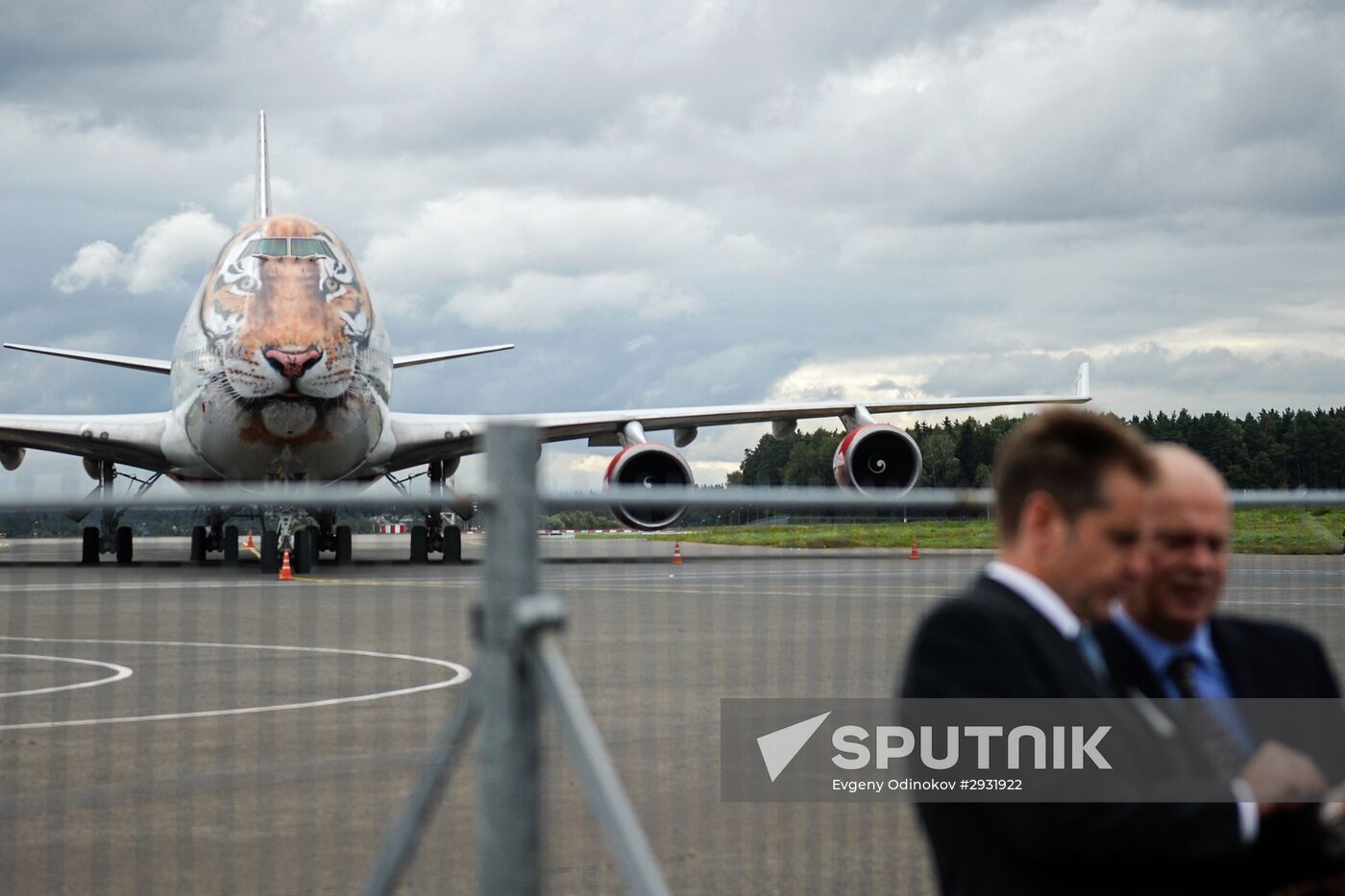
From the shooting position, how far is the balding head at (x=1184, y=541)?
7.97 ft

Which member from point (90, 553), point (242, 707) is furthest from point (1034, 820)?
point (90, 553)

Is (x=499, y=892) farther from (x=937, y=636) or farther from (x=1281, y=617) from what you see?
(x=1281, y=617)

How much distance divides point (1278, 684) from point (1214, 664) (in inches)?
4.4

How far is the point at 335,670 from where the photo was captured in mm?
2961

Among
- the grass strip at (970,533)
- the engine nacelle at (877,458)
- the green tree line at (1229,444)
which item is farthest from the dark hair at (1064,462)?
the green tree line at (1229,444)

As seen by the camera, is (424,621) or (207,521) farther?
(207,521)

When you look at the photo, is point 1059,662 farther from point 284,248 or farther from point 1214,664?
point 284,248

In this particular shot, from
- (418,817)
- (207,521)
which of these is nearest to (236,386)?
(207,521)

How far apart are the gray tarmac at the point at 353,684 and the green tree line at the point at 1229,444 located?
60972 millimetres

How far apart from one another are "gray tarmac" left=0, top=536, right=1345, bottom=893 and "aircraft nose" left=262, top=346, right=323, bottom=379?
14985 mm

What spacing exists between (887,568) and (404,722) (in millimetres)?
1094

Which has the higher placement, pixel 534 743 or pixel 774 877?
pixel 534 743

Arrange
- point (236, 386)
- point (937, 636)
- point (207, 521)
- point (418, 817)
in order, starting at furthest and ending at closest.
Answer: point (236, 386)
point (207, 521)
point (418, 817)
point (937, 636)

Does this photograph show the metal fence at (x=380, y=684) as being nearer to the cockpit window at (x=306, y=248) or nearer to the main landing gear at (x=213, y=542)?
the main landing gear at (x=213, y=542)
